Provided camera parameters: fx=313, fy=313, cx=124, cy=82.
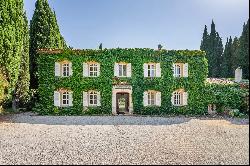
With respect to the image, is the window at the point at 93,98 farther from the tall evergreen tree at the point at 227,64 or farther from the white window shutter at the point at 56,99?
the tall evergreen tree at the point at 227,64

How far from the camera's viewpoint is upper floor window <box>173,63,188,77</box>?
26828 millimetres

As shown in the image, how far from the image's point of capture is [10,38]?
2494cm

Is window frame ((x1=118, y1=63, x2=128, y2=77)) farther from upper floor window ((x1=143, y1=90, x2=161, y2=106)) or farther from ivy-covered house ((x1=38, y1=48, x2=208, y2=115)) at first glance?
upper floor window ((x1=143, y1=90, x2=161, y2=106))

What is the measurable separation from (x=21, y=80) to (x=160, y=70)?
42.3 ft

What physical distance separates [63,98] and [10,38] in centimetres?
643

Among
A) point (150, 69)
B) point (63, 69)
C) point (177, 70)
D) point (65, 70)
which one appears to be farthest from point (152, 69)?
point (63, 69)

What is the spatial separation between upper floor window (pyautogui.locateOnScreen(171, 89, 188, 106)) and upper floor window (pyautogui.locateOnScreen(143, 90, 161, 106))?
4.16ft

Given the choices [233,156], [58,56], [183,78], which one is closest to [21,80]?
[58,56]

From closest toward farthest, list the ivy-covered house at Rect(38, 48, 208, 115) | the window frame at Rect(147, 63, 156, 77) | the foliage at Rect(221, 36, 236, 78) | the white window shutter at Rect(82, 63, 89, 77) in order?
1. the white window shutter at Rect(82, 63, 89, 77)
2. the ivy-covered house at Rect(38, 48, 208, 115)
3. the window frame at Rect(147, 63, 156, 77)
4. the foliage at Rect(221, 36, 236, 78)

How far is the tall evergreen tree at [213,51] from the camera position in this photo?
45375 mm

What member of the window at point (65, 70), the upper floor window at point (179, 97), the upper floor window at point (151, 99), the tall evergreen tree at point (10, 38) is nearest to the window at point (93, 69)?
the window at point (65, 70)

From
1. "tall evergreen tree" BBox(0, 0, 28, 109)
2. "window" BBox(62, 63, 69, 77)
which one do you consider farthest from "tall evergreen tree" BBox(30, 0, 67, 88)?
"window" BBox(62, 63, 69, 77)

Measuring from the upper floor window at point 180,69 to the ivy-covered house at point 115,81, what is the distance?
Result: 84 millimetres

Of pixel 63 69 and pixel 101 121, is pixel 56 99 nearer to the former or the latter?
pixel 63 69
